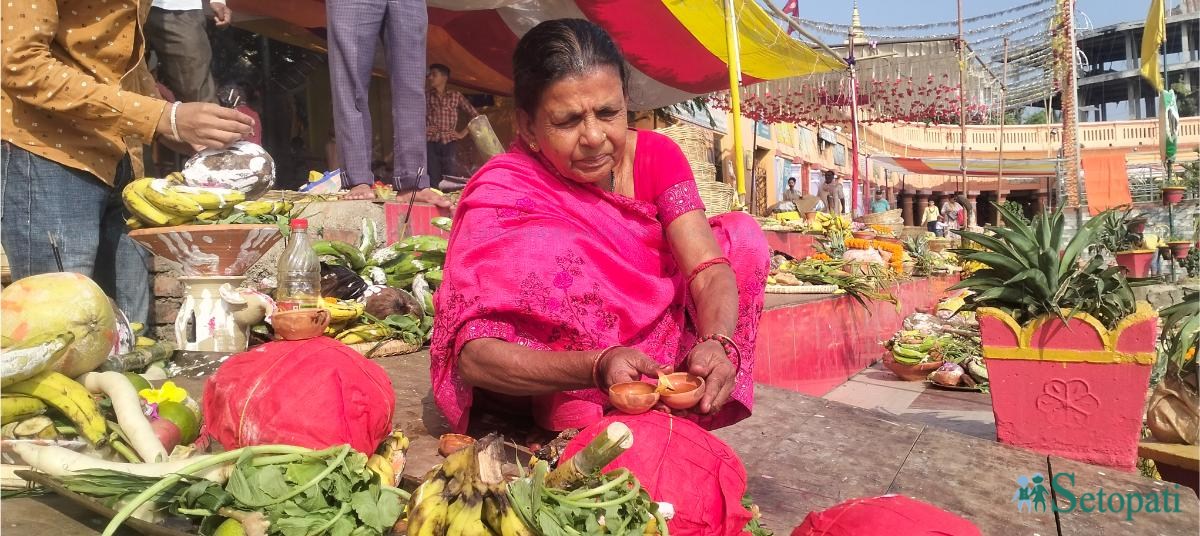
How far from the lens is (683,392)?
4.54ft

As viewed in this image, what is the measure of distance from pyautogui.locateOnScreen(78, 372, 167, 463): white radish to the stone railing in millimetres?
25925

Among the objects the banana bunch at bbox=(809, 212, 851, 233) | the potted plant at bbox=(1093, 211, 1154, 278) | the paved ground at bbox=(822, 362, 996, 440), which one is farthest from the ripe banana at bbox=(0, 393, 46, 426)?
the potted plant at bbox=(1093, 211, 1154, 278)

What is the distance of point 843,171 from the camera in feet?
81.4

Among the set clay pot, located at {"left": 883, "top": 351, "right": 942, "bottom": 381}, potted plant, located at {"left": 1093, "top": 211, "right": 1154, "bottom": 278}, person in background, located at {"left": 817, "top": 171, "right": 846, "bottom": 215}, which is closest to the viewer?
clay pot, located at {"left": 883, "top": 351, "right": 942, "bottom": 381}

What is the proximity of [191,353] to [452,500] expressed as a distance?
198cm

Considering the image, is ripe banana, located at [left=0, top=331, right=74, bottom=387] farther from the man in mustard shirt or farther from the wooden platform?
the man in mustard shirt

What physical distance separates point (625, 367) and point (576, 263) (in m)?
0.53

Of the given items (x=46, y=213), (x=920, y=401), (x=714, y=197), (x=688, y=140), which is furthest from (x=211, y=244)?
(x=688, y=140)

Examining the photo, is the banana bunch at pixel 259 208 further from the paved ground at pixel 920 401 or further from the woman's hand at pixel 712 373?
the paved ground at pixel 920 401

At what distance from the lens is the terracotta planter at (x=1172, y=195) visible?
42.7 ft

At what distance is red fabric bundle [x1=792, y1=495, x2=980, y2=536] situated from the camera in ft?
3.83

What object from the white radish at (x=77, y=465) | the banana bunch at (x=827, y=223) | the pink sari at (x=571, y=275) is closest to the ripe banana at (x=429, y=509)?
the white radish at (x=77, y=465)

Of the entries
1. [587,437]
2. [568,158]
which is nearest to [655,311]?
[568,158]

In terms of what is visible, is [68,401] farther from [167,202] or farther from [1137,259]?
[1137,259]
